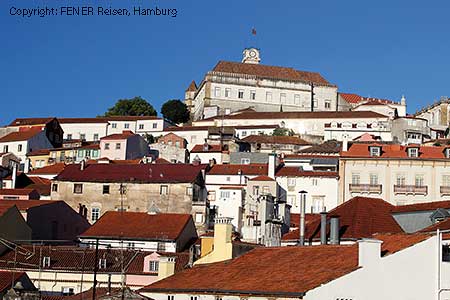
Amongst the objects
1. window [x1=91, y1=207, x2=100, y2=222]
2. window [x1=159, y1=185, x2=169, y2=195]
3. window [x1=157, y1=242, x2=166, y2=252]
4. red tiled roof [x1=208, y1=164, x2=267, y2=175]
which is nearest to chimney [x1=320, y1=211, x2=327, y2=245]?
window [x1=157, y1=242, x2=166, y2=252]

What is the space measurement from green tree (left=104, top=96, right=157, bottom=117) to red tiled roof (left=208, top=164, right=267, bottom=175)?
197 feet

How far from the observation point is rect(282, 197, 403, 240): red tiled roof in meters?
46.3

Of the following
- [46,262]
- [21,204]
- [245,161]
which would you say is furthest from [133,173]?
[46,262]

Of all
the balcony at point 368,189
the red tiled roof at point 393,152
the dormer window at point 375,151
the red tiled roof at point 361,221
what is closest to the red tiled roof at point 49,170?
the red tiled roof at point 393,152

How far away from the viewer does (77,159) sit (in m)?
113

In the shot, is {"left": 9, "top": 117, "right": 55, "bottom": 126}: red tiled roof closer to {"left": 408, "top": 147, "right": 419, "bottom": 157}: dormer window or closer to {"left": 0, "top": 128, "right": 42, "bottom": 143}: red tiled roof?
{"left": 0, "top": 128, "right": 42, "bottom": 143}: red tiled roof

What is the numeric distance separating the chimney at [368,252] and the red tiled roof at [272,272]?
1.13ft

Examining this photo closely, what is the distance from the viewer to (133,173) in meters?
85.8

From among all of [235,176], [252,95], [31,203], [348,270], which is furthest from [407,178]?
[252,95]

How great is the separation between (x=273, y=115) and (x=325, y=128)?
9.53 meters

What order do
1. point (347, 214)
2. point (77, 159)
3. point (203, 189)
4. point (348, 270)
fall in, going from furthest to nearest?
point (77, 159) < point (203, 189) < point (347, 214) < point (348, 270)

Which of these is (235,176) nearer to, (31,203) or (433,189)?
(433,189)

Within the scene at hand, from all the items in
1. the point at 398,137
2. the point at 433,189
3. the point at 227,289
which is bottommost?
the point at 227,289

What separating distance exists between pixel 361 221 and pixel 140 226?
2035cm
